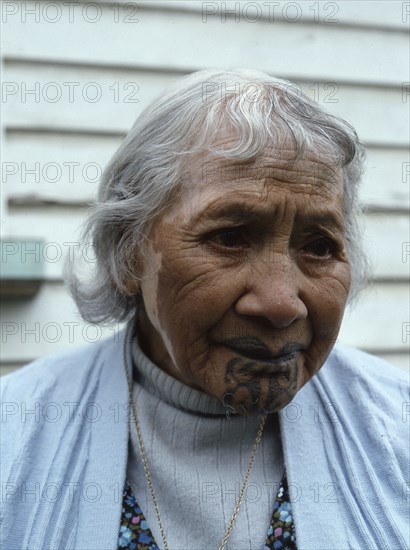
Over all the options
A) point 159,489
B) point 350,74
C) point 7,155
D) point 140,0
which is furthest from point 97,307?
point 350,74

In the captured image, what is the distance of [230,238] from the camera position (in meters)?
1.99

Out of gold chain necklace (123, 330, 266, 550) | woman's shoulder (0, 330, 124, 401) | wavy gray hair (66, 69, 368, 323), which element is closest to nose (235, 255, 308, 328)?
wavy gray hair (66, 69, 368, 323)

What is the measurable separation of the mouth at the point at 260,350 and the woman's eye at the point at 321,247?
23 centimetres

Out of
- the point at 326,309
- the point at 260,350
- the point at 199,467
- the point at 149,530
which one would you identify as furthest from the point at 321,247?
the point at 149,530

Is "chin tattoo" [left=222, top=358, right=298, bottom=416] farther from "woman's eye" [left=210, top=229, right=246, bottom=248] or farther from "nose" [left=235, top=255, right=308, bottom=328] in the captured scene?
"woman's eye" [left=210, top=229, right=246, bottom=248]

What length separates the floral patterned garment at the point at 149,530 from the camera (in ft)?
6.57

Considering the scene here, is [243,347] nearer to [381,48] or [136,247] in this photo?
[136,247]

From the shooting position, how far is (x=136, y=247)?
7.18 feet

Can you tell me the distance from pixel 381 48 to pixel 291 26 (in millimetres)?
438

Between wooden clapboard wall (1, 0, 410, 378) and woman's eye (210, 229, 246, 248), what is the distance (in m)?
1.39

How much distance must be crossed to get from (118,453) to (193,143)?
78 centimetres

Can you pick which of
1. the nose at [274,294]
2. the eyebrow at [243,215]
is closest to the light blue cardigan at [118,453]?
the nose at [274,294]

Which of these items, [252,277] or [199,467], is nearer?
[252,277]

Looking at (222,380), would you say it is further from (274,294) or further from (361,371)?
(361,371)
